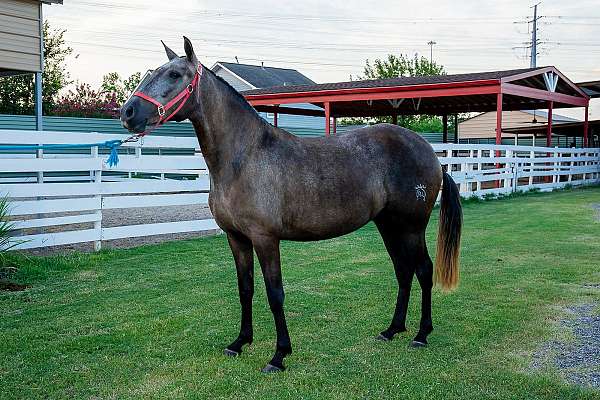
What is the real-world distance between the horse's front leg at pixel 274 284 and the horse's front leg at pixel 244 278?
0.28m

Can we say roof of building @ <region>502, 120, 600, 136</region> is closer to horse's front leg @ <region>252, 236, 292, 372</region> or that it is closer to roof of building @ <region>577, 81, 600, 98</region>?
roof of building @ <region>577, 81, 600, 98</region>

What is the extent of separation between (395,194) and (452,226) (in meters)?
0.63

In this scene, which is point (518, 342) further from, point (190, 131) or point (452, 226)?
point (190, 131)

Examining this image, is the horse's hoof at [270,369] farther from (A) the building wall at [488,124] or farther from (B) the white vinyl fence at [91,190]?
(A) the building wall at [488,124]

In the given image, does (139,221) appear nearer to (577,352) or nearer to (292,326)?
(292,326)

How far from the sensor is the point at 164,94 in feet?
11.7

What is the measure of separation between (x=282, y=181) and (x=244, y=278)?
77 cm

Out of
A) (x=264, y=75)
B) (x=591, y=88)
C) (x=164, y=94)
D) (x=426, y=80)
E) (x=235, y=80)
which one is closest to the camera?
(x=164, y=94)

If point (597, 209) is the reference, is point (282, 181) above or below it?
above

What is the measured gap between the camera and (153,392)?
3.35 meters

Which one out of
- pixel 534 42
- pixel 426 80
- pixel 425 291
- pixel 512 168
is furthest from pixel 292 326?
pixel 534 42

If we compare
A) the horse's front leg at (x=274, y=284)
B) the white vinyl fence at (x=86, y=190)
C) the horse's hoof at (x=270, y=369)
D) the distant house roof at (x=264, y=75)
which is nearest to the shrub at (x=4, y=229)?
the white vinyl fence at (x=86, y=190)

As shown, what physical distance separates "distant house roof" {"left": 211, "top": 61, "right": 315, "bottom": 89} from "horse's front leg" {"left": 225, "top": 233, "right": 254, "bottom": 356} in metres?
29.6

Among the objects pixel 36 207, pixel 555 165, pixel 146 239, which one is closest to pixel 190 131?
pixel 555 165
